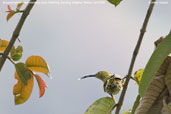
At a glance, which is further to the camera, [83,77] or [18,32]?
[83,77]

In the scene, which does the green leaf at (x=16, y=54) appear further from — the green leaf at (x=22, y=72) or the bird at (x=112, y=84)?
the bird at (x=112, y=84)

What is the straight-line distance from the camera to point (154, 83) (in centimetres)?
61

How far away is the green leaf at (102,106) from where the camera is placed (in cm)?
81

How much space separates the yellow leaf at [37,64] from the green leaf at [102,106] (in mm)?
178

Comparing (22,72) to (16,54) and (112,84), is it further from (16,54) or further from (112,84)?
(112,84)

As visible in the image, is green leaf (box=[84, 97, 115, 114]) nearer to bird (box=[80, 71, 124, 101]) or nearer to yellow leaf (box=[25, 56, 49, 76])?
bird (box=[80, 71, 124, 101])

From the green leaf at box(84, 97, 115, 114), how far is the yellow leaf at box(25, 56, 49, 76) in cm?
18

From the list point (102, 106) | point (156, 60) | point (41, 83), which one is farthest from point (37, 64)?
point (156, 60)

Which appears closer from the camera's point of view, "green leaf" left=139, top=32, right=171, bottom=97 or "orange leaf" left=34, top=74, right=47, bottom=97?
"green leaf" left=139, top=32, right=171, bottom=97

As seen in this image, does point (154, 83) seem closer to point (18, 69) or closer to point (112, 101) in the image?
point (112, 101)

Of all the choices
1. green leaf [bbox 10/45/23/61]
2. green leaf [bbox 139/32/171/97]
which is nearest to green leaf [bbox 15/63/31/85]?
green leaf [bbox 10/45/23/61]

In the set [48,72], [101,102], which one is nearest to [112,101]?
[101,102]

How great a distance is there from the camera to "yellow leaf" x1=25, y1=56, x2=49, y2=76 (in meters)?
0.84

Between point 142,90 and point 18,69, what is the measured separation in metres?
0.36
